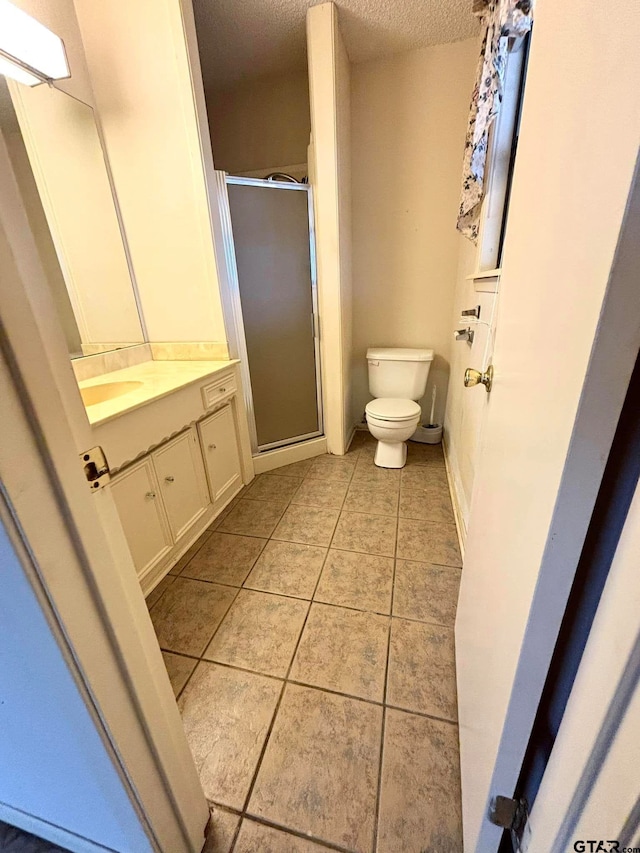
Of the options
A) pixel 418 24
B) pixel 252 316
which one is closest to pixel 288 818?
pixel 252 316

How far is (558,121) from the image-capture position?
1.60 ft

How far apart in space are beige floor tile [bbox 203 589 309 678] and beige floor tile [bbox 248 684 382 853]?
129mm

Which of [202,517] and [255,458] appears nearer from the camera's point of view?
[202,517]

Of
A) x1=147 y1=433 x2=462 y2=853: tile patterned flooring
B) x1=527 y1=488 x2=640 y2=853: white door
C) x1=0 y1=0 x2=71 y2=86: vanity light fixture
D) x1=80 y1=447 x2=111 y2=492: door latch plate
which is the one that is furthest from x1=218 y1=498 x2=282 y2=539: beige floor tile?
x1=0 y1=0 x2=71 y2=86: vanity light fixture

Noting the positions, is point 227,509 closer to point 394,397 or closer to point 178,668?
point 178,668

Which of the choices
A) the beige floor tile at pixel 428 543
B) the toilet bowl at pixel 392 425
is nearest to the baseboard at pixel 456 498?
the beige floor tile at pixel 428 543

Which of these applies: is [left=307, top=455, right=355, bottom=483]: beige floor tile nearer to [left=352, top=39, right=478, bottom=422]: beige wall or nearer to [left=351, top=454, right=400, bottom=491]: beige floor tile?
[left=351, top=454, right=400, bottom=491]: beige floor tile

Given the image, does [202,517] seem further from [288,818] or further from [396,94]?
[396,94]

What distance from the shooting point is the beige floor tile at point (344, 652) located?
1.09 m

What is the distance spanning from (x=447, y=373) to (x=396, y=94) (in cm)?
187

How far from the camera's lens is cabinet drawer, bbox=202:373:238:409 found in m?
1.73

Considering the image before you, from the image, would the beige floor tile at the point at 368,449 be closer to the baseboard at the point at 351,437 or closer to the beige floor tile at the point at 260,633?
the baseboard at the point at 351,437

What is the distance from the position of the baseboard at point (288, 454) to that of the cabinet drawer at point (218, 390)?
1.86 feet

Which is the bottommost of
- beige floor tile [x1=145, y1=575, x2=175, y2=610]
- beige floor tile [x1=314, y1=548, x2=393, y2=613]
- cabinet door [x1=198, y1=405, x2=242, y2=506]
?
beige floor tile [x1=145, y1=575, x2=175, y2=610]
